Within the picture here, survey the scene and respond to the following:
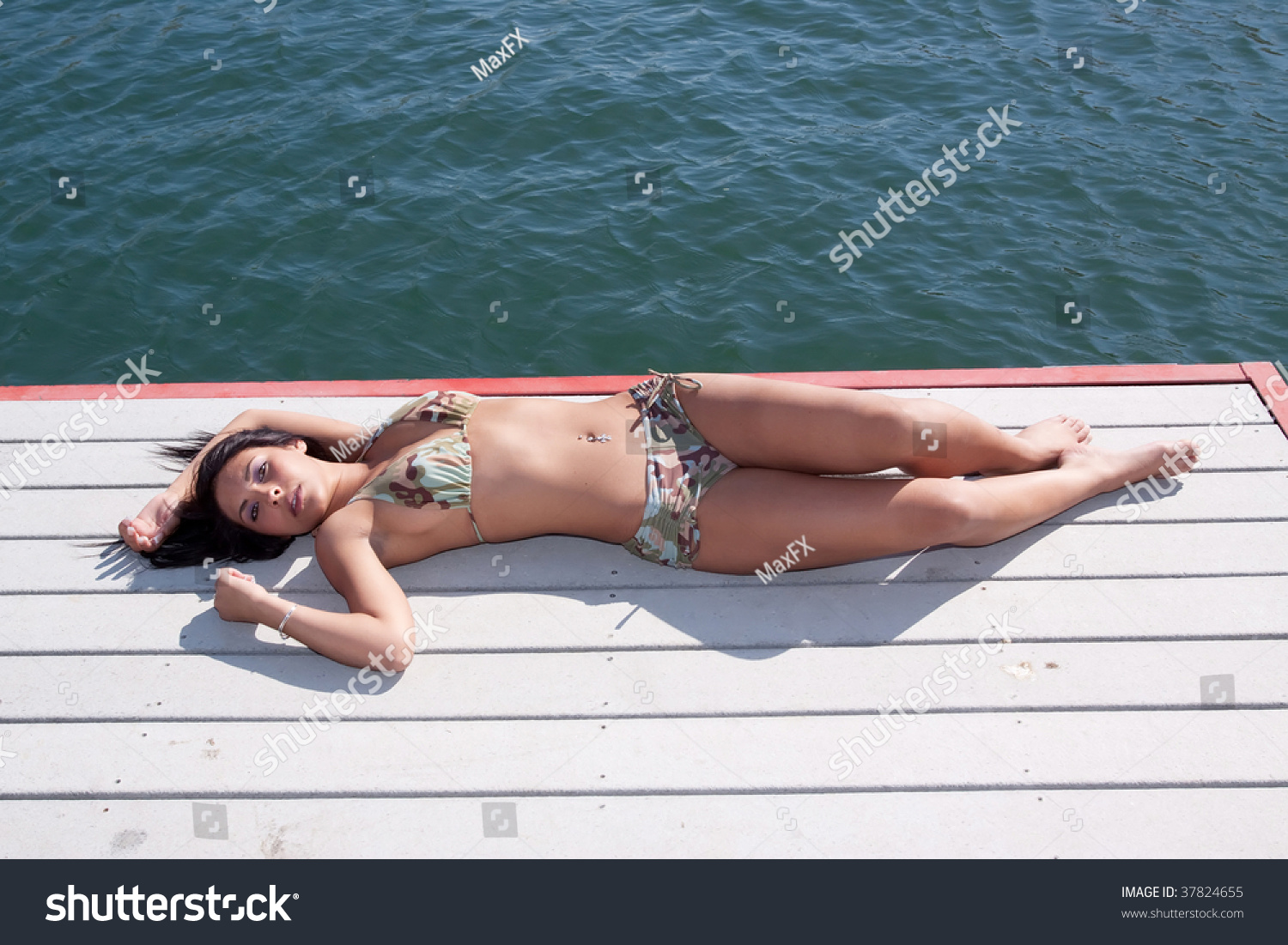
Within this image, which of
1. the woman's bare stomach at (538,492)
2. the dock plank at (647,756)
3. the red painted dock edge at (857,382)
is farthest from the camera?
the red painted dock edge at (857,382)

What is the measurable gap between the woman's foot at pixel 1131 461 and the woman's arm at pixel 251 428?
106 inches

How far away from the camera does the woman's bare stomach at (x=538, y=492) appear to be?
3.50 metres

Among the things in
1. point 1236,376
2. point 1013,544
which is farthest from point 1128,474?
point 1236,376

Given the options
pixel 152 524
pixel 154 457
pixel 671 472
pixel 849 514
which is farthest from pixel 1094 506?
pixel 154 457

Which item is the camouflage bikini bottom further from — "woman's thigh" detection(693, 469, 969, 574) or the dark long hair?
the dark long hair

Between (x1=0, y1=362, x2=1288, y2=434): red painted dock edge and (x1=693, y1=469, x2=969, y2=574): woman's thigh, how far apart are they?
0.94m

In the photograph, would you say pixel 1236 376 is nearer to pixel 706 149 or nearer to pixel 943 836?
pixel 943 836

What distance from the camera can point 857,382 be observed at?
4.38m

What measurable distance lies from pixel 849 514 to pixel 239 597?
202cm

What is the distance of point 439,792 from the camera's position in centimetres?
288

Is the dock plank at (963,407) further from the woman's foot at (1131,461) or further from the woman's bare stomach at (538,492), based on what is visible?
the woman's bare stomach at (538,492)

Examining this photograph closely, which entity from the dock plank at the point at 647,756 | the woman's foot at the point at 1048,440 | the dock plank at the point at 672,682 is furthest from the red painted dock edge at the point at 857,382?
the dock plank at the point at 647,756

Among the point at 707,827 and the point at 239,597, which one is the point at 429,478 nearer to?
the point at 239,597
